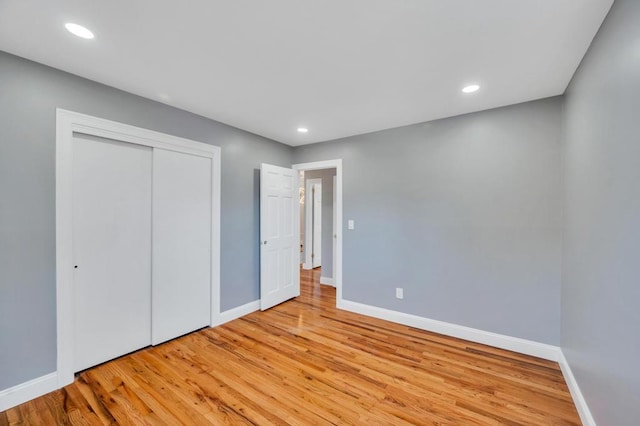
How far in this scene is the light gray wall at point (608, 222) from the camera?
1145mm

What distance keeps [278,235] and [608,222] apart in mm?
3338

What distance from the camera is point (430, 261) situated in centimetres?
304

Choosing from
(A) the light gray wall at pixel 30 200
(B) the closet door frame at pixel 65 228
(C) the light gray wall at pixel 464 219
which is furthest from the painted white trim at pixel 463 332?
(A) the light gray wall at pixel 30 200

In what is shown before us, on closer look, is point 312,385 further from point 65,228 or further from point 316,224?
point 316,224

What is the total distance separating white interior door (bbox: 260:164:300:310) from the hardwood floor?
906 mm

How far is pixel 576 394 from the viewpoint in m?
1.83

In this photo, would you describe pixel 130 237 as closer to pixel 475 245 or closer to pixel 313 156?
pixel 313 156

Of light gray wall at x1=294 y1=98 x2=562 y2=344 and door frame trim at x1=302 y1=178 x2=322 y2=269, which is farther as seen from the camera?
door frame trim at x1=302 y1=178 x2=322 y2=269

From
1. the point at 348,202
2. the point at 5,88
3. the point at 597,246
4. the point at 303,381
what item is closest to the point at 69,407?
the point at 303,381

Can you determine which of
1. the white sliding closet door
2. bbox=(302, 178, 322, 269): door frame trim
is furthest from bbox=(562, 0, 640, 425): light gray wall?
bbox=(302, 178, 322, 269): door frame trim

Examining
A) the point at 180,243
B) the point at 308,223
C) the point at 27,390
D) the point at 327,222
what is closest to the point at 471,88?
the point at 327,222

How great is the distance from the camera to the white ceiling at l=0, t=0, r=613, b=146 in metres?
1.40

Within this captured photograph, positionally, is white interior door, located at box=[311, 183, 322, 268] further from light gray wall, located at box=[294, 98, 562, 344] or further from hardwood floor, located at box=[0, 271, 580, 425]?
hardwood floor, located at box=[0, 271, 580, 425]

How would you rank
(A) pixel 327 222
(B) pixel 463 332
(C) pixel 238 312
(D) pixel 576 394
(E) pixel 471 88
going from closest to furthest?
(D) pixel 576 394 → (E) pixel 471 88 → (B) pixel 463 332 → (C) pixel 238 312 → (A) pixel 327 222
